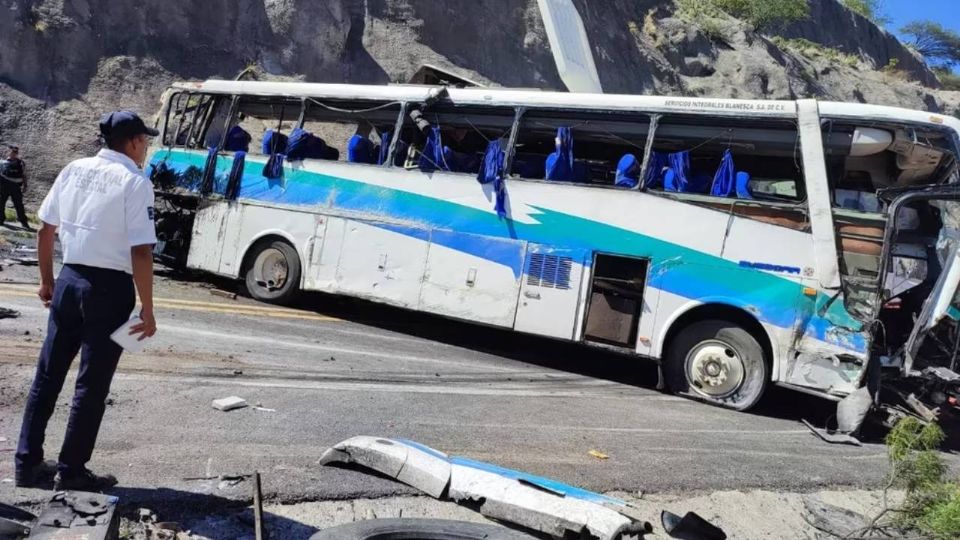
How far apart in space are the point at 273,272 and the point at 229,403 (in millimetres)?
5705

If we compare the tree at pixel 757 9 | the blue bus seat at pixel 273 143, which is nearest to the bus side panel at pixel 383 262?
the blue bus seat at pixel 273 143

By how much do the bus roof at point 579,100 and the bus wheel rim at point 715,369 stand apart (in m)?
2.54

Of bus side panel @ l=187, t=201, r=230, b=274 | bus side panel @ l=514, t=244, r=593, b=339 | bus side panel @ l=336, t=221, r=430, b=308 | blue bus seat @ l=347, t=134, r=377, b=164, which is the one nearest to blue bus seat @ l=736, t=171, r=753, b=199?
bus side panel @ l=514, t=244, r=593, b=339

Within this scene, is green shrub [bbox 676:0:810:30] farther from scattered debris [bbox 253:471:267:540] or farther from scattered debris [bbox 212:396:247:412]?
scattered debris [bbox 253:471:267:540]

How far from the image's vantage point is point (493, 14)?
97.0 feet

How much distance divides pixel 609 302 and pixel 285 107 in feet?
19.1

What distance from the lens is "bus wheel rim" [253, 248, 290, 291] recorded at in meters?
11.0

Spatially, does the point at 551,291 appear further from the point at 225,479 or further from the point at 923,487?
the point at 225,479

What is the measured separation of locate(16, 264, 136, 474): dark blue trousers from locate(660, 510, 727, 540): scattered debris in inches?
121

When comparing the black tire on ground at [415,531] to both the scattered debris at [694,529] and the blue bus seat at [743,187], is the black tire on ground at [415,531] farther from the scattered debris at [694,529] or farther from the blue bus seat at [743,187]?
the blue bus seat at [743,187]

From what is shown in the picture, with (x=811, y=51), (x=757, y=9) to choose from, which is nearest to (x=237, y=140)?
(x=757, y=9)

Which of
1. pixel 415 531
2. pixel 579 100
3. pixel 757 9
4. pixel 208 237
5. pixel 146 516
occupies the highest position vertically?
pixel 757 9

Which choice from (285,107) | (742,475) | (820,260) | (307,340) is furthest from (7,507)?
(285,107)

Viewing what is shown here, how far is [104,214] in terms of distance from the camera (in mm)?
3635
